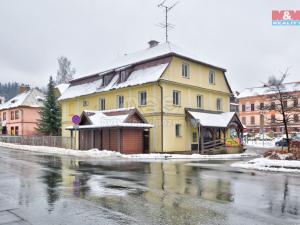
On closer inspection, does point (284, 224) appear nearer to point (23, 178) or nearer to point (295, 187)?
point (295, 187)

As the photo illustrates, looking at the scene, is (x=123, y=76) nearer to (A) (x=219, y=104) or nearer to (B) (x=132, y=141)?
(B) (x=132, y=141)

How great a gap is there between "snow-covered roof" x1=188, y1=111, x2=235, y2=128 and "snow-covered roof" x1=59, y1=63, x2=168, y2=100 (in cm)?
513

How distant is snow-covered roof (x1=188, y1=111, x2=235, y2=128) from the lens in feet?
98.5

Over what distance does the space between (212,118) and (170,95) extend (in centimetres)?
541

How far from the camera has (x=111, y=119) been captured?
28875mm

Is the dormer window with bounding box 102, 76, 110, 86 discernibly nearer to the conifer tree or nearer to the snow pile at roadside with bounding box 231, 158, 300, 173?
the conifer tree

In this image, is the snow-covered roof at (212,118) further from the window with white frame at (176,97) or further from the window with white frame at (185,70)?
the window with white frame at (185,70)

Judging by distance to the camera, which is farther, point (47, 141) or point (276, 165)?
point (47, 141)

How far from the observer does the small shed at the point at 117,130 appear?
27.5 m

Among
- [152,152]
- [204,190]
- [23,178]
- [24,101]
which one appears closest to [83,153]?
[152,152]

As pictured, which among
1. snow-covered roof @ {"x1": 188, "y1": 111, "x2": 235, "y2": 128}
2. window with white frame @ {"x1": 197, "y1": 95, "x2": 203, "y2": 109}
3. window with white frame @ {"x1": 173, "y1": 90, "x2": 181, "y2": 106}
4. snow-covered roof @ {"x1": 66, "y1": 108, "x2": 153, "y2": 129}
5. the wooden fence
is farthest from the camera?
the wooden fence

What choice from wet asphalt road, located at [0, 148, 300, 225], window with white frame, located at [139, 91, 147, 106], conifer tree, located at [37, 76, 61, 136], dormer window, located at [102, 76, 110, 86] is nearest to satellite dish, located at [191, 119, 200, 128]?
window with white frame, located at [139, 91, 147, 106]

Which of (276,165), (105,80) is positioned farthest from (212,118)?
(276,165)

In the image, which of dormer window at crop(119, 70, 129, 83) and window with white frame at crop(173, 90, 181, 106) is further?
dormer window at crop(119, 70, 129, 83)
